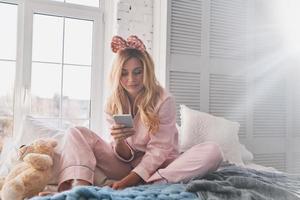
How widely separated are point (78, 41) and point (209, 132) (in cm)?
86

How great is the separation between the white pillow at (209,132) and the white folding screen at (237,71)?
11 cm

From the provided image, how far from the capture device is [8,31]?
1.57 m

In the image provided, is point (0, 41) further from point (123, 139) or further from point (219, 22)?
point (219, 22)

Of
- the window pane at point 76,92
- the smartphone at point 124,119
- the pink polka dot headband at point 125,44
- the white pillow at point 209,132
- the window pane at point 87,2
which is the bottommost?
the white pillow at point 209,132

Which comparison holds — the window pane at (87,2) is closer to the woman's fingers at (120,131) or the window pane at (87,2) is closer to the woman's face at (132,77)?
the woman's face at (132,77)

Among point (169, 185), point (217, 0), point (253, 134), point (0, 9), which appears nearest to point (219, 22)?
point (217, 0)

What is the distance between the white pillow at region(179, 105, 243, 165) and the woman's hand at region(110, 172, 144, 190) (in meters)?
0.41


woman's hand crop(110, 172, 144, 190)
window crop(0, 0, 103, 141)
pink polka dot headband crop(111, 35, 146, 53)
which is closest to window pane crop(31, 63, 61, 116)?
window crop(0, 0, 103, 141)

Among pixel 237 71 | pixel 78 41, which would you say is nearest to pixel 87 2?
pixel 78 41

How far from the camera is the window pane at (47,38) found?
1.61 metres

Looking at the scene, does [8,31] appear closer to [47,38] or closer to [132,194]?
[47,38]

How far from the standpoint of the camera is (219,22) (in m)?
1.65

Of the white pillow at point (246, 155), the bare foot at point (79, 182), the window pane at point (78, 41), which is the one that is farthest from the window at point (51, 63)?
the white pillow at point (246, 155)

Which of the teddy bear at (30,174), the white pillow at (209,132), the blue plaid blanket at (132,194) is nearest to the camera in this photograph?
the blue plaid blanket at (132,194)
